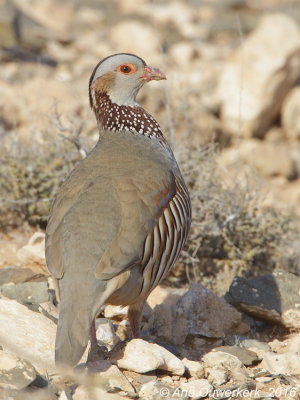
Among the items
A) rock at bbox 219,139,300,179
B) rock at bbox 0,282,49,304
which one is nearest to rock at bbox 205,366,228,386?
rock at bbox 0,282,49,304

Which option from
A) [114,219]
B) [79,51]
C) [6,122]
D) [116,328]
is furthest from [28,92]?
[114,219]

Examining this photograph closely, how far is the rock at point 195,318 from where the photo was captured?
4.86 m

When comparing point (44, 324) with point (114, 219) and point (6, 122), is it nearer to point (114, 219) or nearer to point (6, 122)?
point (114, 219)

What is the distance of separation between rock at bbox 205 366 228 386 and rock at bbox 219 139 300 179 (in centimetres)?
678

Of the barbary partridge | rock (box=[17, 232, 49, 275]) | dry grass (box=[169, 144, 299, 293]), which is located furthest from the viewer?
dry grass (box=[169, 144, 299, 293])

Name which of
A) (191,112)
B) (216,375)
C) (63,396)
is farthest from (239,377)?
(191,112)

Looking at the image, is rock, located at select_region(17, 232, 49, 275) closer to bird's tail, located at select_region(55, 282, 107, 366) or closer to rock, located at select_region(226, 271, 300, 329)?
rock, located at select_region(226, 271, 300, 329)

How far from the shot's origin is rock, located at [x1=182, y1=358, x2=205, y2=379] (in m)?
4.13

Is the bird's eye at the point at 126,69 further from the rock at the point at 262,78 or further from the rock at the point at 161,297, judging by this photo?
the rock at the point at 262,78

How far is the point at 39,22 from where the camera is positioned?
50.6 feet

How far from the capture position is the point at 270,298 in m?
5.17

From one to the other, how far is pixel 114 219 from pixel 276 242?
3095 mm

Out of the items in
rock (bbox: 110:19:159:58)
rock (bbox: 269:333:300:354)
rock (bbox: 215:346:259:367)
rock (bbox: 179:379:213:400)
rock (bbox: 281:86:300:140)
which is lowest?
rock (bbox: 269:333:300:354)

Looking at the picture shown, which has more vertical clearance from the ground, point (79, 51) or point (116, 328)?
point (79, 51)
